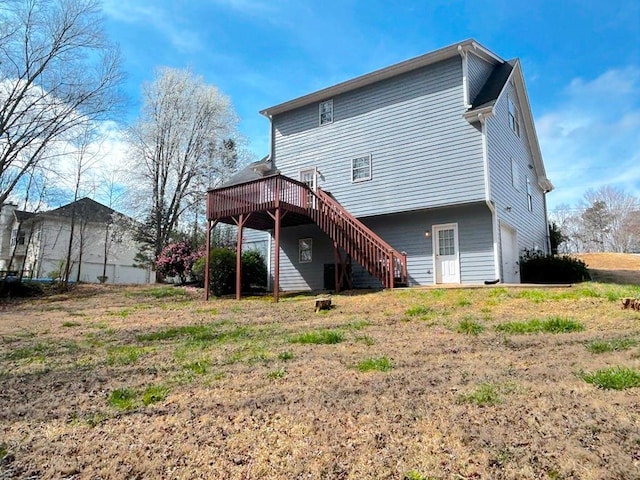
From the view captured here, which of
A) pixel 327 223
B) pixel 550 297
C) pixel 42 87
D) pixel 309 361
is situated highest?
pixel 42 87

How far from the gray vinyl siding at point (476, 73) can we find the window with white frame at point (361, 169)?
376cm

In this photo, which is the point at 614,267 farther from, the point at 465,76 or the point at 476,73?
the point at 465,76

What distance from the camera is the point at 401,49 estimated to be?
13.9 meters

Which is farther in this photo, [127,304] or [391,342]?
[127,304]

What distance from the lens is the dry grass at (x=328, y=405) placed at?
2496 mm

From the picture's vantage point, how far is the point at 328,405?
3328 millimetres

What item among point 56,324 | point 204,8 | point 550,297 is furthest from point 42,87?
point 550,297

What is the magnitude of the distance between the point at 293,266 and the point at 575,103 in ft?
64.7

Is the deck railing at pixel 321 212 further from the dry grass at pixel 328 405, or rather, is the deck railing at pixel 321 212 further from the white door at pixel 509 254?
the dry grass at pixel 328 405

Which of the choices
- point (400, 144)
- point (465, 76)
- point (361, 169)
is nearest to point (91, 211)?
point (361, 169)

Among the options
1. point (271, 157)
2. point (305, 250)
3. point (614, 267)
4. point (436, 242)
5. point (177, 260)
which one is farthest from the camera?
point (614, 267)

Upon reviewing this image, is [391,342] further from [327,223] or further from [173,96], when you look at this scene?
[173,96]

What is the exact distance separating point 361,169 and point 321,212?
2.46m

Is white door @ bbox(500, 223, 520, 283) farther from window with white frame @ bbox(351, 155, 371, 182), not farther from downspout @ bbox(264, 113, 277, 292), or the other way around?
downspout @ bbox(264, 113, 277, 292)
